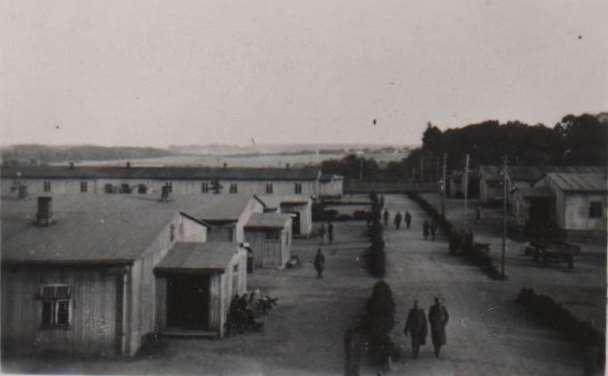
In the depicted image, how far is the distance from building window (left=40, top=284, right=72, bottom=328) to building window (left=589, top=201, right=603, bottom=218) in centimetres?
3192

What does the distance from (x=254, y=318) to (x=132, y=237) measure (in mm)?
4730

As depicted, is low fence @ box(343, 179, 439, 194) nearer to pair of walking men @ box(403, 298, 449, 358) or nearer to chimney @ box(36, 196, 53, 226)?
chimney @ box(36, 196, 53, 226)

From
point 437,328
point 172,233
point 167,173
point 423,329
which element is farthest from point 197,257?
point 167,173

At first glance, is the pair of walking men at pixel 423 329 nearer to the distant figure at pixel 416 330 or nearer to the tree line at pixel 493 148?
the distant figure at pixel 416 330

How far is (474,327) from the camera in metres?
21.3

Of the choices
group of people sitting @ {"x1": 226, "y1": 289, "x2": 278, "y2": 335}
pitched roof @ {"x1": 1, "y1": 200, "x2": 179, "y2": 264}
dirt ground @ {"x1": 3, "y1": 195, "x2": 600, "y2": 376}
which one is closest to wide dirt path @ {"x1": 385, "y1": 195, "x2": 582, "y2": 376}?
dirt ground @ {"x1": 3, "y1": 195, "x2": 600, "y2": 376}

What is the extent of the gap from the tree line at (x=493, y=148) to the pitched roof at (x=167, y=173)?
3395 cm

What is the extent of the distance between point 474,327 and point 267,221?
15668 mm

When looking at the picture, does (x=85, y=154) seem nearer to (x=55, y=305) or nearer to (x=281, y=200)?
(x=281, y=200)

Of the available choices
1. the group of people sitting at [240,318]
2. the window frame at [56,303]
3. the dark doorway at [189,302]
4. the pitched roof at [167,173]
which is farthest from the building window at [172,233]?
the pitched roof at [167,173]

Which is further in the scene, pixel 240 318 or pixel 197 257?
pixel 197 257

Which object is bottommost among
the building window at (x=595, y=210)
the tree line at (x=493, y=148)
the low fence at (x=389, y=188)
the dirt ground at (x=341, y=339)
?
the dirt ground at (x=341, y=339)

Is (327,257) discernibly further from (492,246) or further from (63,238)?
(63,238)

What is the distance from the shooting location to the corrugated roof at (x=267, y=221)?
34.3 meters
